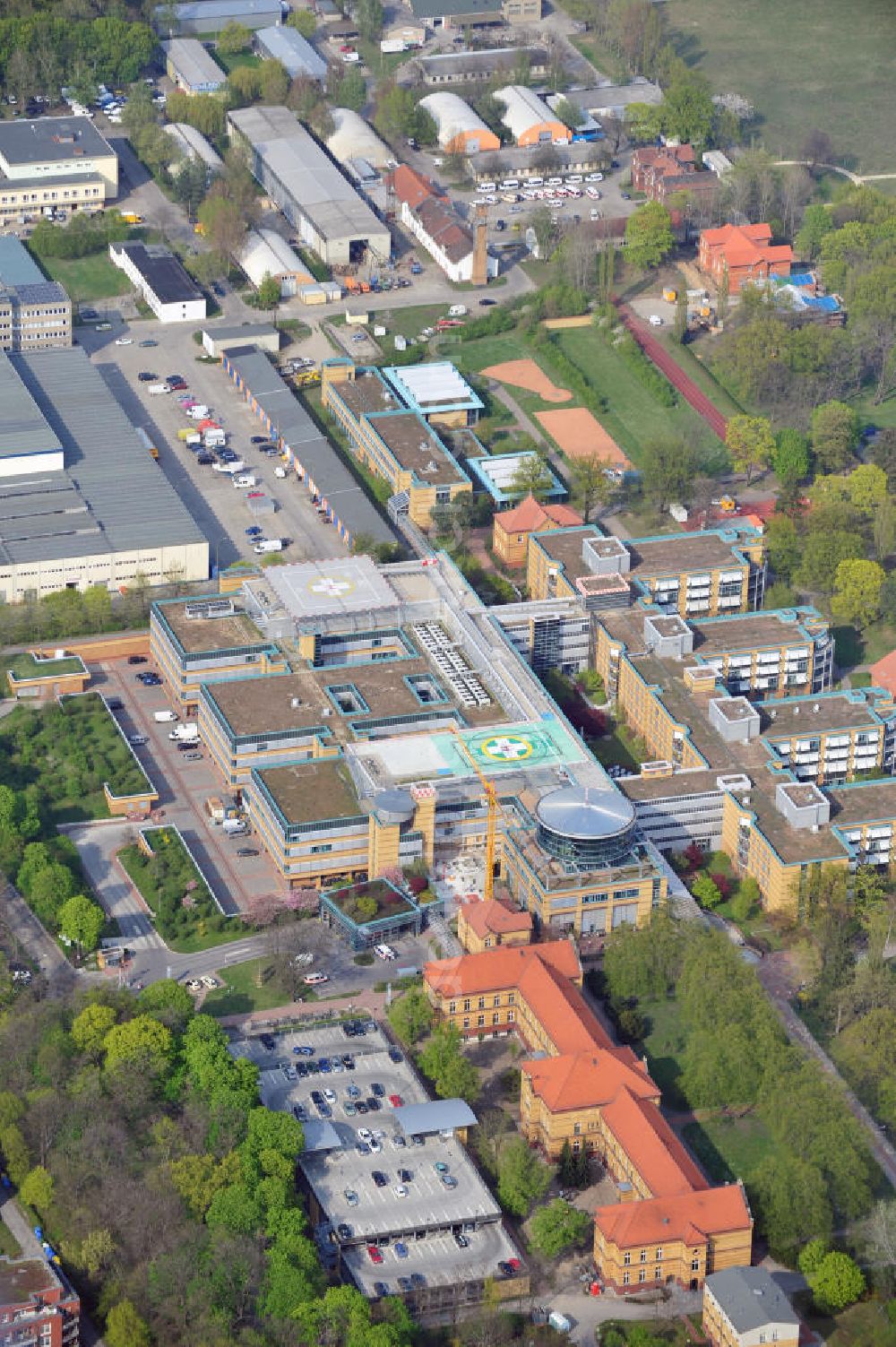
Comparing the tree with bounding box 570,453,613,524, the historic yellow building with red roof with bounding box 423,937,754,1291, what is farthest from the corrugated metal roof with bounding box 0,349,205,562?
the historic yellow building with red roof with bounding box 423,937,754,1291

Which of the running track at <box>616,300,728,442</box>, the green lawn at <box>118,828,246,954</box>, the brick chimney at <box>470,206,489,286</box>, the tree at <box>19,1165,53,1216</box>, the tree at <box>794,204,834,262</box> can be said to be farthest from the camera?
the tree at <box>794,204,834,262</box>

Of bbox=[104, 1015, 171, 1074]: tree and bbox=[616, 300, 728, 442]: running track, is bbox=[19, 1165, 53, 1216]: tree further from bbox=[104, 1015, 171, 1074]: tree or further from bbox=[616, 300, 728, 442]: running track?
bbox=[616, 300, 728, 442]: running track

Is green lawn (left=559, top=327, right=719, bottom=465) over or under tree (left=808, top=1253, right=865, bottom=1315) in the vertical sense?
over

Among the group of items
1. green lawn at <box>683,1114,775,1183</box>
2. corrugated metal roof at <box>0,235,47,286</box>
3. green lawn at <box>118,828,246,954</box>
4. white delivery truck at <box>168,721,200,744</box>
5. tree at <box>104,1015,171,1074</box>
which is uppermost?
corrugated metal roof at <box>0,235,47,286</box>

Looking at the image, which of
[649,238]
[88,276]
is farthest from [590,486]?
[88,276]

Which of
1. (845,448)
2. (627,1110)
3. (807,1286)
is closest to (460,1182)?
(627,1110)

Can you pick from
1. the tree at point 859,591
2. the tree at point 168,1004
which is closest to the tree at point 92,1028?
the tree at point 168,1004

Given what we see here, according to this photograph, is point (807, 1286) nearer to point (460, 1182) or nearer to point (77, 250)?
point (460, 1182)

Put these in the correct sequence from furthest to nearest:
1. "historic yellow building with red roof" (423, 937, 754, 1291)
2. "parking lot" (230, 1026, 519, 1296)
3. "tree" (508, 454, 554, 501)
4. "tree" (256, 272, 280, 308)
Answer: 1. "tree" (256, 272, 280, 308)
2. "tree" (508, 454, 554, 501)
3. "parking lot" (230, 1026, 519, 1296)
4. "historic yellow building with red roof" (423, 937, 754, 1291)
